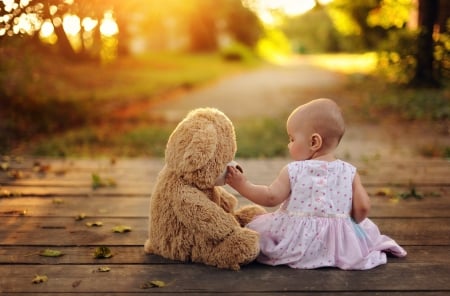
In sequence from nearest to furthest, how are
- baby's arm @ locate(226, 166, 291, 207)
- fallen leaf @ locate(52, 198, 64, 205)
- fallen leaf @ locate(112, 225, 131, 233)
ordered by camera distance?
baby's arm @ locate(226, 166, 291, 207)
fallen leaf @ locate(112, 225, 131, 233)
fallen leaf @ locate(52, 198, 64, 205)

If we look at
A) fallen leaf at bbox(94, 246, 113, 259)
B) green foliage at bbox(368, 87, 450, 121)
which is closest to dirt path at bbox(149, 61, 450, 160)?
green foliage at bbox(368, 87, 450, 121)

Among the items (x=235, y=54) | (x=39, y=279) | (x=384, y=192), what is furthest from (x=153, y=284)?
(x=235, y=54)

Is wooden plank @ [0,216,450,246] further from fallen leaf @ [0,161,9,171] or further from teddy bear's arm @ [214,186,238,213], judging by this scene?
fallen leaf @ [0,161,9,171]

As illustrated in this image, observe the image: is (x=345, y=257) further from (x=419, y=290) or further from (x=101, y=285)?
(x=101, y=285)

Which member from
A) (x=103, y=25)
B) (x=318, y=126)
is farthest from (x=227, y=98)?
(x=318, y=126)

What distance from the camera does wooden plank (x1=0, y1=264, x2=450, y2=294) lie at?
259cm

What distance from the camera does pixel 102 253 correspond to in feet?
9.96

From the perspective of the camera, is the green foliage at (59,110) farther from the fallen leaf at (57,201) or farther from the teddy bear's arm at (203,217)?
the teddy bear's arm at (203,217)

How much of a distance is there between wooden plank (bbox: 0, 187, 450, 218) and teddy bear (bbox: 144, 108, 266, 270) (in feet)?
3.21

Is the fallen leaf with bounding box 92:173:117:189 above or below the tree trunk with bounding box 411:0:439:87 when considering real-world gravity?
below

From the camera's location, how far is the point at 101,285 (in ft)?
8.65

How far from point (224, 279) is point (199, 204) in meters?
0.39

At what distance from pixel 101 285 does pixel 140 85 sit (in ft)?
40.8

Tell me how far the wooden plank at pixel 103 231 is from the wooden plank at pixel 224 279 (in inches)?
16.9
